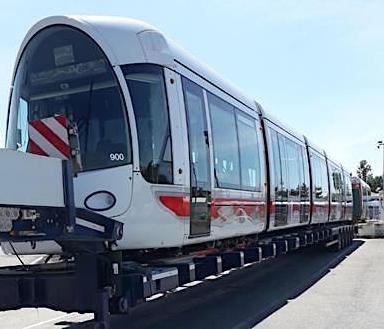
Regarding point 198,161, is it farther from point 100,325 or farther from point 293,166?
point 293,166

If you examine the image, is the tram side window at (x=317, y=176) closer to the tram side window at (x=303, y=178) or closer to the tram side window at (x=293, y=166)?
the tram side window at (x=303, y=178)

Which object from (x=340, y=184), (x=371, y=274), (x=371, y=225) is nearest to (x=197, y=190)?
(x=371, y=274)

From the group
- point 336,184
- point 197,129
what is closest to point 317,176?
point 336,184

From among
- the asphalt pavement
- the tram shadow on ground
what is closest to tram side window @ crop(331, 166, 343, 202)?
the tram shadow on ground

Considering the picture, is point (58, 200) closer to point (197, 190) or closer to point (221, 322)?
point (197, 190)

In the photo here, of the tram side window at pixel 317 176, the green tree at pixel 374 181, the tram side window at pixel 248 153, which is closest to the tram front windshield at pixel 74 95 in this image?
the tram side window at pixel 248 153

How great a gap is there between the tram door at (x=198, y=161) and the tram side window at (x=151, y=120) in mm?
619

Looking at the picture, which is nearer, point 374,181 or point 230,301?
point 230,301

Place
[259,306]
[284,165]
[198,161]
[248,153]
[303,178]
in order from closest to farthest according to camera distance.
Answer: [198,161], [259,306], [248,153], [284,165], [303,178]

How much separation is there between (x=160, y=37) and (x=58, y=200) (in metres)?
2.79

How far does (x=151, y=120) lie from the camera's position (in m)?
6.69

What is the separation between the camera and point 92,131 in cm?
652

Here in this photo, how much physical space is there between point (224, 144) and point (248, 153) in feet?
5.37

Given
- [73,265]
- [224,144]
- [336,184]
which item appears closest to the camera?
[73,265]
